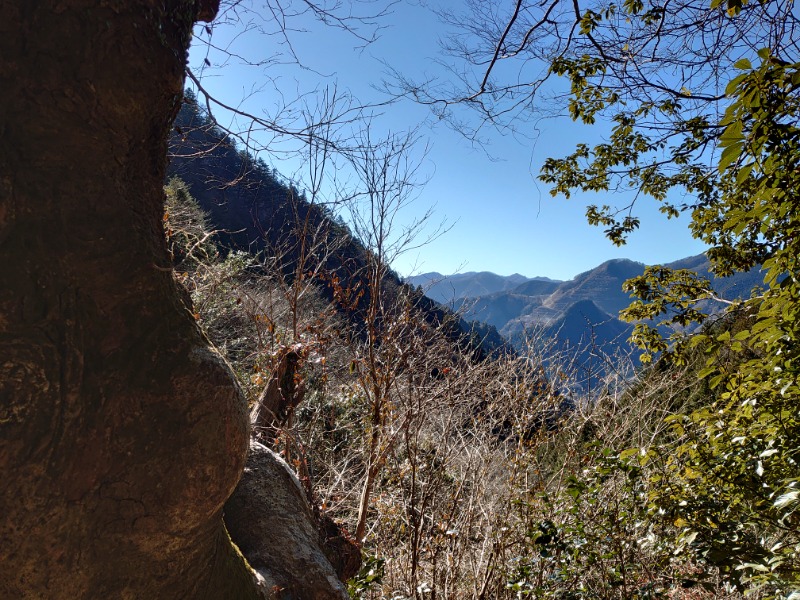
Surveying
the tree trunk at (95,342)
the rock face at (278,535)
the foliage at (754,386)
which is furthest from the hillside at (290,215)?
the foliage at (754,386)

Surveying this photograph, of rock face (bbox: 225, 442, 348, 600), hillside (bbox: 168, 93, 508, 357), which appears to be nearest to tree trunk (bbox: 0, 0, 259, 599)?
hillside (bbox: 168, 93, 508, 357)

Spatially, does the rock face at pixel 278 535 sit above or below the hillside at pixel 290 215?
below

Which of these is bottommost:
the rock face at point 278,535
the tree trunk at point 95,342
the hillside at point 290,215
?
the rock face at point 278,535

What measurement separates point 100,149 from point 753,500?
10.5 ft

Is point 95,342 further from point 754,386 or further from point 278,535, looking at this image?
point 754,386

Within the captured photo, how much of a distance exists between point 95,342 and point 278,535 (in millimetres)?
1399

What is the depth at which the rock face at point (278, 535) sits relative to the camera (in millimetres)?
2021

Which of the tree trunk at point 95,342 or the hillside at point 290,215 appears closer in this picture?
the tree trunk at point 95,342

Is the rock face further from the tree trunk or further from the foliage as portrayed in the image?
the foliage

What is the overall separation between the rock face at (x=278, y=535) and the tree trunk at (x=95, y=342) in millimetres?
690

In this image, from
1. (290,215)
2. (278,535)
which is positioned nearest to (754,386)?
(278,535)

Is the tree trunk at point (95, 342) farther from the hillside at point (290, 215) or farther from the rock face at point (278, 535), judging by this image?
the rock face at point (278, 535)

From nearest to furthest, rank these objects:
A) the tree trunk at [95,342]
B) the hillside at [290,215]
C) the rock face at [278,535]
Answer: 1. the tree trunk at [95,342]
2. the rock face at [278,535]
3. the hillside at [290,215]

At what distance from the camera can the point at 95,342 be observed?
1.26 m
